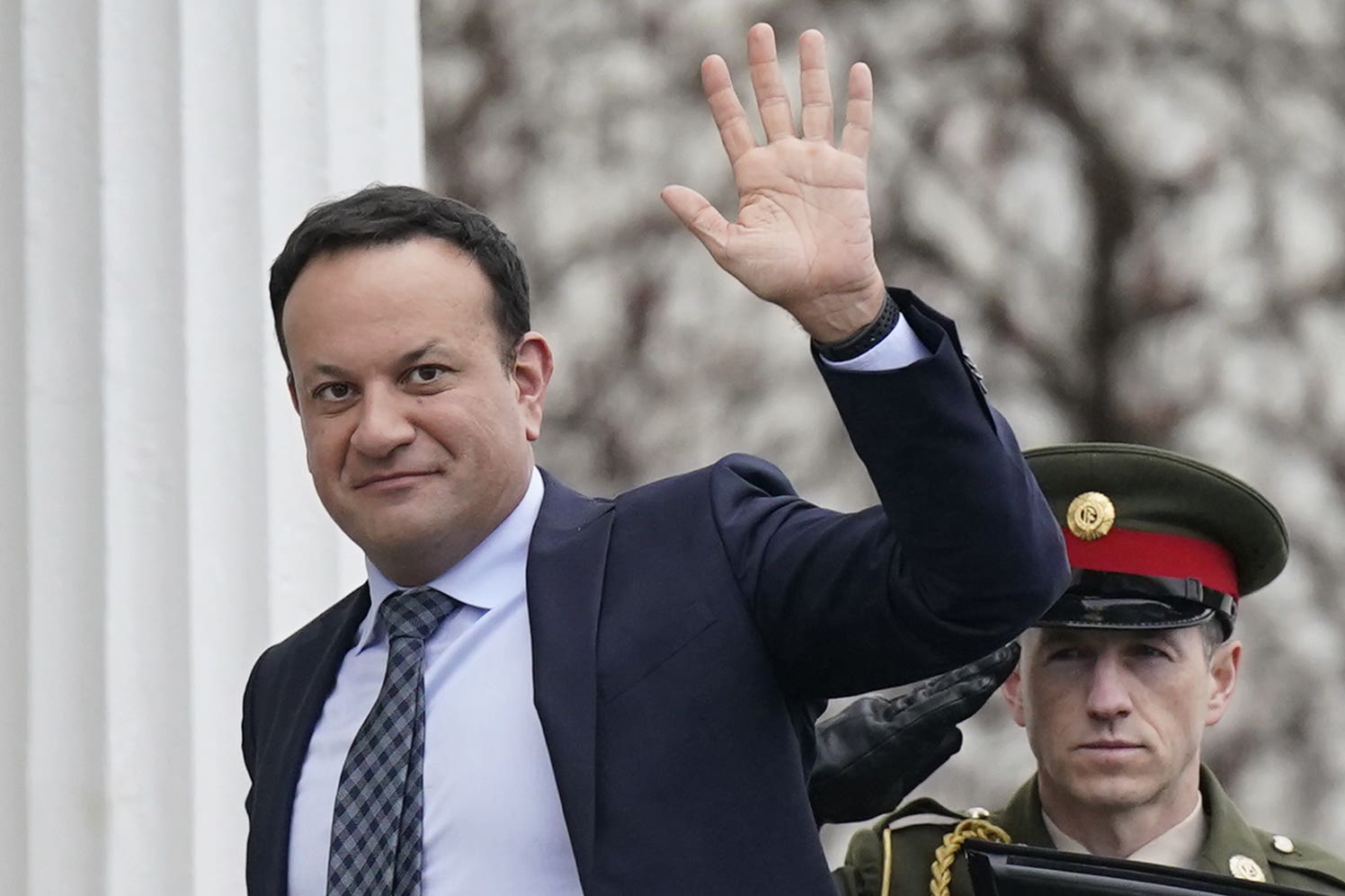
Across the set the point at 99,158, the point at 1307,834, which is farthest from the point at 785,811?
the point at 1307,834

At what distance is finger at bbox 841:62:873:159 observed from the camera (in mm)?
2488

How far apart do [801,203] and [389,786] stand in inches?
32.4

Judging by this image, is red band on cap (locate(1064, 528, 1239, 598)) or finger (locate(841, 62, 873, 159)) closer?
finger (locate(841, 62, 873, 159))

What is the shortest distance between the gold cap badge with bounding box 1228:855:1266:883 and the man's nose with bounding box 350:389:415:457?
5.18 feet

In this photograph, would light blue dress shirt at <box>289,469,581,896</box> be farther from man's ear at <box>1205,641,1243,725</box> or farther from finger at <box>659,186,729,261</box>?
man's ear at <box>1205,641,1243,725</box>

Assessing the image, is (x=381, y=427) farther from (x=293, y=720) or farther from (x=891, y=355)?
(x=891, y=355)

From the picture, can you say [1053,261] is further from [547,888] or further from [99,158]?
[547,888]

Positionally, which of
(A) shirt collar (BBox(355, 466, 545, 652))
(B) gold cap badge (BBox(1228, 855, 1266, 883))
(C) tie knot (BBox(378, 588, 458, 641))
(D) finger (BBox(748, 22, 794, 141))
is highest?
(D) finger (BBox(748, 22, 794, 141))

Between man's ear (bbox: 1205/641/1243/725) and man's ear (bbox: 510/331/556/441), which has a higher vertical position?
man's ear (bbox: 510/331/556/441)

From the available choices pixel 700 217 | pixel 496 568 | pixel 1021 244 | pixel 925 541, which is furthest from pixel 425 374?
pixel 1021 244

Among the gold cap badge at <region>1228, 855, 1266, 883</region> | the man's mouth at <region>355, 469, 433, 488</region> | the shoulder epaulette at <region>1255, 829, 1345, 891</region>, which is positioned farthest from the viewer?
the shoulder epaulette at <region>1255, 829, 1345, 891</region>

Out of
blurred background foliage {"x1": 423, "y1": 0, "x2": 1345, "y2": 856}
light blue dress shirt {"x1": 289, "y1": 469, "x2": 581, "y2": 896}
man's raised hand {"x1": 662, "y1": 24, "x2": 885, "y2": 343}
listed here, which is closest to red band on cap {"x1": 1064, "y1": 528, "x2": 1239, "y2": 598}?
light blue dress shirt {"x1": 289, "y1": 469, "x2": 581, "y2": 896}

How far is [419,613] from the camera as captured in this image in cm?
284

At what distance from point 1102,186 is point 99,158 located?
4.46 metres
